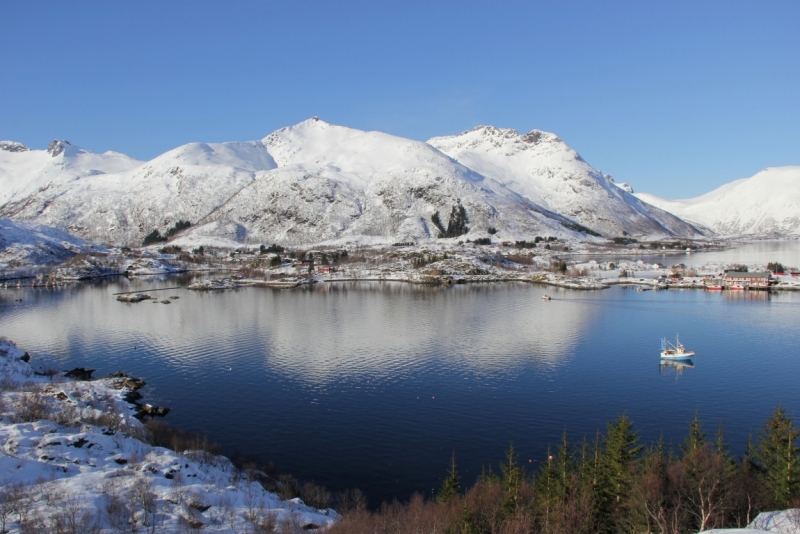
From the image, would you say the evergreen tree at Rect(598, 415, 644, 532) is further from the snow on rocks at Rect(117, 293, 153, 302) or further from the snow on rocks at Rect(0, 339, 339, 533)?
the snow on rocks at Rect(117, 293, 153, 302)

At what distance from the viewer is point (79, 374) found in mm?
32844

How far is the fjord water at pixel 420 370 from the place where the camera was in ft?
73.6

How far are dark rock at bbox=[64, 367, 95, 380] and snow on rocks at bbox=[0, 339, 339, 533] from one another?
9.58m

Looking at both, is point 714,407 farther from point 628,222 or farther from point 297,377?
point 628,222

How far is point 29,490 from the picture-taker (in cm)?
1461

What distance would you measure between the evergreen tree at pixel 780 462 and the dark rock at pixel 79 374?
32626 millimetres

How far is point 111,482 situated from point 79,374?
20.3 m

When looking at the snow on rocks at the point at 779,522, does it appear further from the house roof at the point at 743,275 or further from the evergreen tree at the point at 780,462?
the house roof at the point at 743,275

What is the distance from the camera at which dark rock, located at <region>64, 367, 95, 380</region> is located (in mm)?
32219

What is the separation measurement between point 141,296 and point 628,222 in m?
173

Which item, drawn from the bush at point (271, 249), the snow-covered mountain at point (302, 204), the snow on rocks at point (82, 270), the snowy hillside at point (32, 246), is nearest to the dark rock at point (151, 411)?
the snow on rocks at point (82, 270)

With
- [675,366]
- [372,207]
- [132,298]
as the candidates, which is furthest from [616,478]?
[372,207]

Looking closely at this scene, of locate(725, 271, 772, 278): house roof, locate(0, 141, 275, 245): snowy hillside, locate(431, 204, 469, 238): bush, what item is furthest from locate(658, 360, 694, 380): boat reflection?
locate(0, 141, 275, 245): snowy hillside

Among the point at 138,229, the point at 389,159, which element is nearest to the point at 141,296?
the point at 138,229
